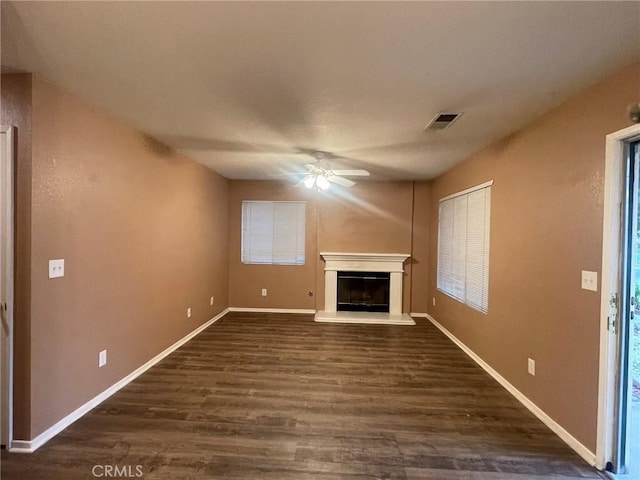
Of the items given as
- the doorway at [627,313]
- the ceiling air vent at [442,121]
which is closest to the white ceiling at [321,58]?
the ceiling air vent at [442,121]

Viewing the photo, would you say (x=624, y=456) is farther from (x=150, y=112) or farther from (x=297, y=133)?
(x=150, y=112)

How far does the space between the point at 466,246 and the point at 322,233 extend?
8.19 ft

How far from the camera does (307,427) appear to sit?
2.28 meters

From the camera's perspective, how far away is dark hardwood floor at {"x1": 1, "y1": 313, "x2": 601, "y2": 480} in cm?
189

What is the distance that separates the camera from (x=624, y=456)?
1888 millimetres

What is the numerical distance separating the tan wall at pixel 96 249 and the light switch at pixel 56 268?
0.03 metres

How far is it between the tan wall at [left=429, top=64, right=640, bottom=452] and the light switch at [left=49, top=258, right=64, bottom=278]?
3.48m

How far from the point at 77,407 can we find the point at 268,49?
278cm

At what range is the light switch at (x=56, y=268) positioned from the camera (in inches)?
82.9

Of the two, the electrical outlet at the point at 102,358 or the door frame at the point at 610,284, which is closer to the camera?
the door frame at the point at 610,284

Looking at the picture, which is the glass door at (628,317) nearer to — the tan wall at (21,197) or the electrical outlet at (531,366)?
the electrical outlet at (531,366)

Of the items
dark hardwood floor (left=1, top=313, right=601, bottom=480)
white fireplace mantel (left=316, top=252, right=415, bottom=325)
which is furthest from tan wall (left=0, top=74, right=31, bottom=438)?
white fireplace mantel (left=316, top=252, right=415, bottom=325)

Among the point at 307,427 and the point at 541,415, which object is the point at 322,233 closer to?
the point at 307,427

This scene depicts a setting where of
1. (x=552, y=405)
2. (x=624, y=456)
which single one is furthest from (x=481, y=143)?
(x=624, y=456)
